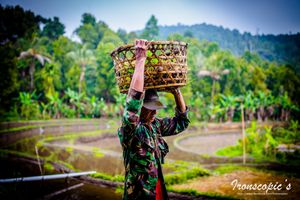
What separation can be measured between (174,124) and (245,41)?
98.0 meters

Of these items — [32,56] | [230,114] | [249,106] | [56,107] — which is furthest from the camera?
[230,114]

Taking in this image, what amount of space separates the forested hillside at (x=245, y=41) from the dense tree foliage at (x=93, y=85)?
252 inches

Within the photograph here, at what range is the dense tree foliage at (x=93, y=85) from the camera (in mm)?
19328

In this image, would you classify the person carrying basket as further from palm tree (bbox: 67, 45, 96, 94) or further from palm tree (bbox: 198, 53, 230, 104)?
palm tree (bbox: 198, 53, 230, 104)

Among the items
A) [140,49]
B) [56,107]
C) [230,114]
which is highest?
[140,49]

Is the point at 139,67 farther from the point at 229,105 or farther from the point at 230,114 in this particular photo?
the point at 230,114

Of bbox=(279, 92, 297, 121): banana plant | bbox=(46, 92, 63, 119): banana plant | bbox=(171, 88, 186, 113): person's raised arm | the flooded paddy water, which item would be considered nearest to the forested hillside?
bbox=(279, 92, 297, 121): banana plant

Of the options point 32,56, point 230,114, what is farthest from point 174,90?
point 230,114

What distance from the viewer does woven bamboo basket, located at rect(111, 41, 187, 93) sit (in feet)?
6.10

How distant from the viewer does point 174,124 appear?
221 centimetres

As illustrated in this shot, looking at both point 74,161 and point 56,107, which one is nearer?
point 74,161

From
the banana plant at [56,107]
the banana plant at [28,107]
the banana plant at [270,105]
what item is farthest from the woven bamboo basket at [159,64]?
the banana plant at [270,105]

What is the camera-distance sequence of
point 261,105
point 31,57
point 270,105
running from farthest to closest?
point 270,105, point 261,105, point 31,57

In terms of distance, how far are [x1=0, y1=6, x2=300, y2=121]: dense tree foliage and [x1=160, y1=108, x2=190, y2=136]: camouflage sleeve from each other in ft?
57.6
